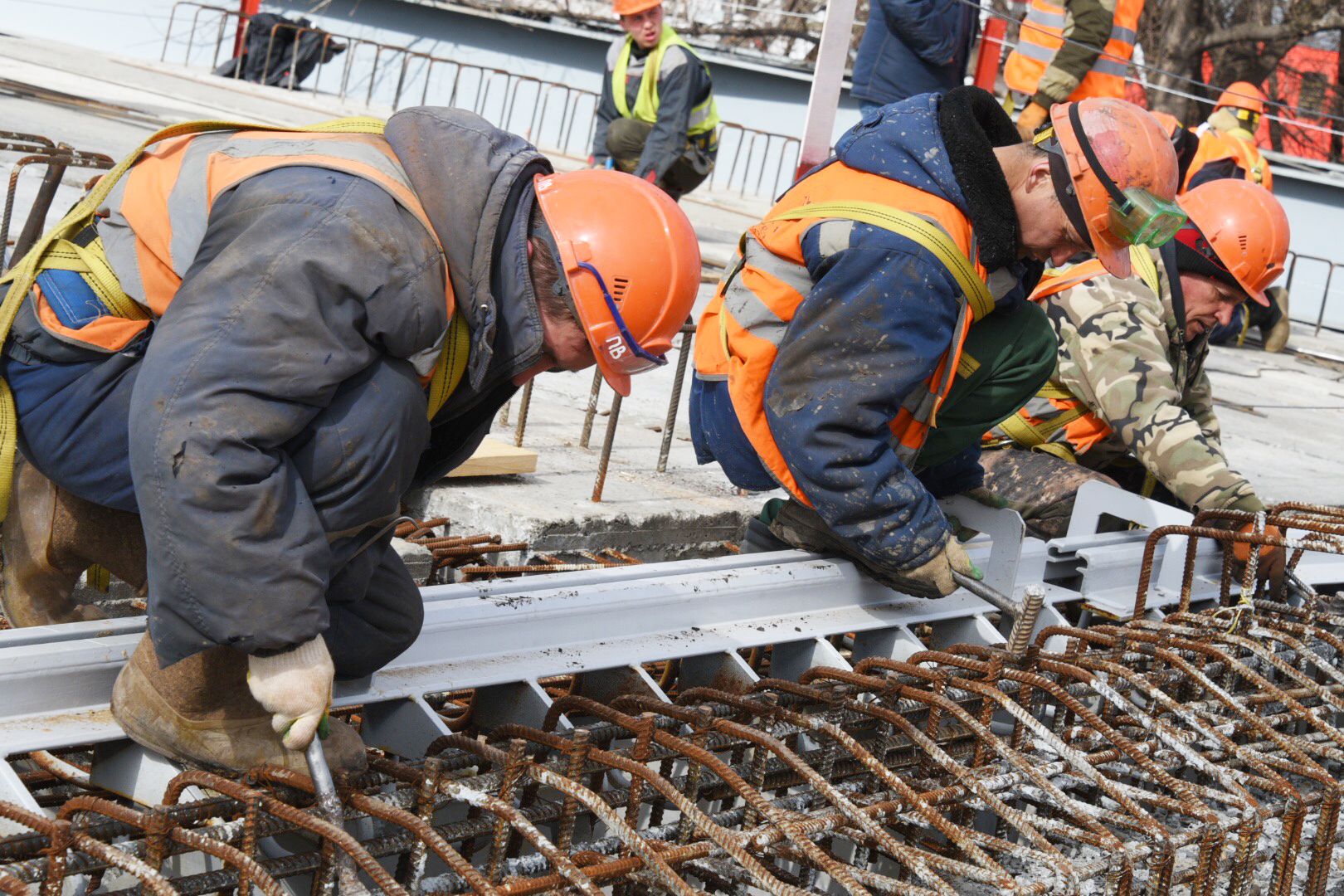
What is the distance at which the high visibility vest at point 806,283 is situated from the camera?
366 centimetres

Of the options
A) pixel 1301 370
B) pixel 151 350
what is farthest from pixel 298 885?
pixel 1301 370

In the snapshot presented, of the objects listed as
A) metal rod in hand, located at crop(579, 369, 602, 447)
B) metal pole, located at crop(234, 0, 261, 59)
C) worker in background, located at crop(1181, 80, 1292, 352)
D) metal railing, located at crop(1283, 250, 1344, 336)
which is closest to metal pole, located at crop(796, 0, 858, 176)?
metal rod in hand, located at crop(579, 369, 602, 447)

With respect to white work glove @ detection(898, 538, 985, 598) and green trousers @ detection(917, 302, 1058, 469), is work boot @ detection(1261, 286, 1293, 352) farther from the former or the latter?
white work glove @ detection(898, 538, 985, 598)

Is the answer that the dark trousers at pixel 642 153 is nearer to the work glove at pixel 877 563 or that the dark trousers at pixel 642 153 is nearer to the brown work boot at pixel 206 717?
the work glove at pixel 877 563

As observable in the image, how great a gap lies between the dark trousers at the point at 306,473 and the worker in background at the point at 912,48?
5.78m

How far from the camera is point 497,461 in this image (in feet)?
16.6

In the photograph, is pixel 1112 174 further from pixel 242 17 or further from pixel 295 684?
pixel 242 17

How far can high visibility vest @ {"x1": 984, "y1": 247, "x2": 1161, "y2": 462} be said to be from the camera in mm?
5184

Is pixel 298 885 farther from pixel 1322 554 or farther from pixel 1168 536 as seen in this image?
pixel 1322 554

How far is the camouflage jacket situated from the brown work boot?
2.99m

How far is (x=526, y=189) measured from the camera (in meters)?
2.61

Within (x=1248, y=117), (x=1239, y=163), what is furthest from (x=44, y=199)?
(x=1248, y=117)

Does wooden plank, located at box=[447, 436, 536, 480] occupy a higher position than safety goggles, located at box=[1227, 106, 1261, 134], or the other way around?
safety goggles, located at box=[1227, 106, 1261, 134]

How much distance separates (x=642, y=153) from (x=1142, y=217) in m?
6.33
